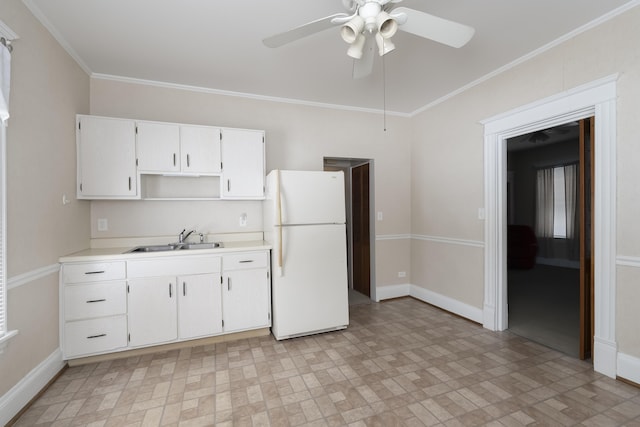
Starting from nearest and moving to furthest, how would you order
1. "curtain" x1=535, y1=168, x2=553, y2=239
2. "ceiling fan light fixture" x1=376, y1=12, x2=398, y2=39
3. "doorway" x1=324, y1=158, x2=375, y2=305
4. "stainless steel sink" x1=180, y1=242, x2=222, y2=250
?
"ceiling fan light fixture" x1=376, y1=12, x2=398, y2=39
"stainless steel sink" x1=180, y1=242, x2=222, y2=250
"curtain" x1=535, y1=168, x2=553, y2=239
"doorway" x1=324, y1=158, x2=375, y2=305

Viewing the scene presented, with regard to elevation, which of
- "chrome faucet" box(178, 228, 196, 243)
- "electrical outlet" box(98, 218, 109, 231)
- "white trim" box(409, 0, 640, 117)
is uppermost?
"white trim" box(409, 0, 640, 117)

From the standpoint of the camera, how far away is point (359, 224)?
15.0 ft

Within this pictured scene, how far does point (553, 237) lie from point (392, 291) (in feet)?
7.60

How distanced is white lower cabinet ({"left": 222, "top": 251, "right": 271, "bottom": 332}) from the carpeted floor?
265 centimetres

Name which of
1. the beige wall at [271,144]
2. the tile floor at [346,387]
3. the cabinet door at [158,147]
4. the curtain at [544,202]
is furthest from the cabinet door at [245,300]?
the curtain at [544,202]

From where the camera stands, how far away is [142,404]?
6.32ft

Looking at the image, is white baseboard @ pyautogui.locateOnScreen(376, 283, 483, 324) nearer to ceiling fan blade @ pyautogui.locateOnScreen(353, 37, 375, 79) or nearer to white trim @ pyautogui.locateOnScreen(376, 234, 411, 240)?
white trim @ pyautogui.locateOnScreen(376, 234, 411, 240)

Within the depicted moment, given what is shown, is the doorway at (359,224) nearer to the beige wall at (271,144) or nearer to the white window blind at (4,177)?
the beige wall at (271,144)

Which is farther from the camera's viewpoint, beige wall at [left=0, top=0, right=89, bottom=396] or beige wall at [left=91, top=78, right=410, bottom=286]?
beige wall at [left=91, top=78, right=410, bottom=286]

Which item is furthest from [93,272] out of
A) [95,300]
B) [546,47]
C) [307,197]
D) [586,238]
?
[546,47]

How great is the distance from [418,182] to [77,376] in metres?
4.23

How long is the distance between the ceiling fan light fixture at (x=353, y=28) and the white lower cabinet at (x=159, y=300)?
2061mm

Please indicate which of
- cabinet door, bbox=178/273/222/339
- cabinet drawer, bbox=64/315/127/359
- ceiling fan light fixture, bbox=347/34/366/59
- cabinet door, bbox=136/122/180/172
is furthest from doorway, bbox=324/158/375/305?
cabinet drawer, bbox=64/315/127/359

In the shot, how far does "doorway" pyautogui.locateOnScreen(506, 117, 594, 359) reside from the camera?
7.78 feet
